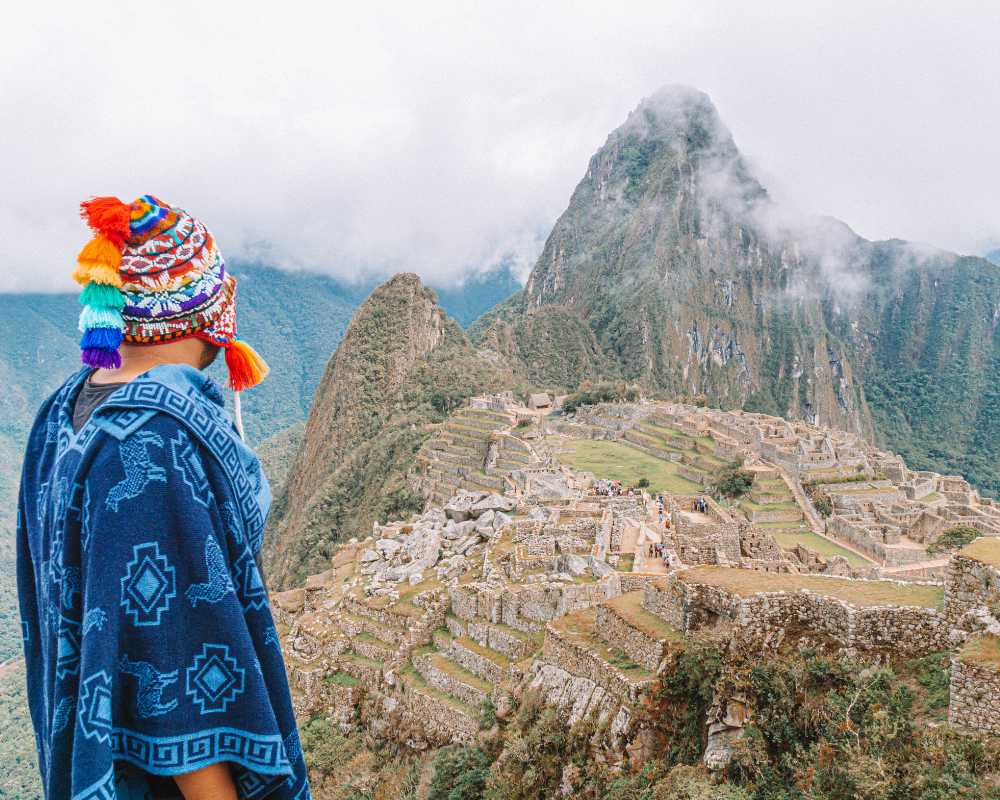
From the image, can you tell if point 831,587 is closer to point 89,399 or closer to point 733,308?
point 89,399

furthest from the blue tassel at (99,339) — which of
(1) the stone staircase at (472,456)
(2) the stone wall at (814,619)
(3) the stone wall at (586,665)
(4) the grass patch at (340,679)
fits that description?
(1) the stone staircase at (472,456)

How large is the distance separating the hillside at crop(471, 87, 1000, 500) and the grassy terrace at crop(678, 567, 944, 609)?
330ft

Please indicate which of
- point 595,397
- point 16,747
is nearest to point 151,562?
point 16,747

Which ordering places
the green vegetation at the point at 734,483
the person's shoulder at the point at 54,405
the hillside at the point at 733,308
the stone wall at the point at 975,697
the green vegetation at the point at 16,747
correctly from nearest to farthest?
the person's shoulder at the point at 54,405
the stone wall at the point at 975,697
the green vegetation at the point at 16,747
the green vegetation at the point at 734,483
the hillside at the point at 733,308

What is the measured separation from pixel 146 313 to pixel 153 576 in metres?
0.79

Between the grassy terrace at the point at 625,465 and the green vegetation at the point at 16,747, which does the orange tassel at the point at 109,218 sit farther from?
the grassy terrace at the point at 625,465

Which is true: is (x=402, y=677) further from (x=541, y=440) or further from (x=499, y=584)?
(x=541, y=440)

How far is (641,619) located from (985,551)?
3.27 m

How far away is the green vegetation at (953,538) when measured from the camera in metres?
25.0

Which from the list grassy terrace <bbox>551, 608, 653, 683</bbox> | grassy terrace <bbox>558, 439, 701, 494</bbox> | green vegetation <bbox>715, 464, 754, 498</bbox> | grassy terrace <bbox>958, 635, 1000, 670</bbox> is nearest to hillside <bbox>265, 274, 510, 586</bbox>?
grassy terrace <bbox>558, 439, 701, 494</bbox>

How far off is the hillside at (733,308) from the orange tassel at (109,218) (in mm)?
105538

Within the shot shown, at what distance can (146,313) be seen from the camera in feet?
6.73

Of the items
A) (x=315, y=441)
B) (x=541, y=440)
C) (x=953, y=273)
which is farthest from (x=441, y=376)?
(x=953, y=273)

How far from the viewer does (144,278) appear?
2.04 meters
